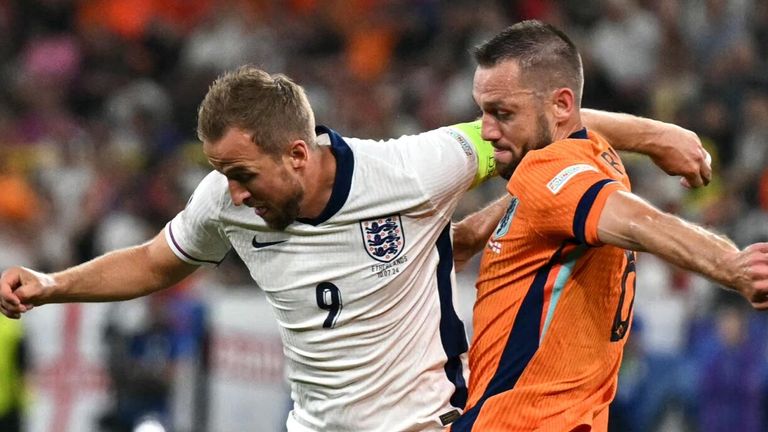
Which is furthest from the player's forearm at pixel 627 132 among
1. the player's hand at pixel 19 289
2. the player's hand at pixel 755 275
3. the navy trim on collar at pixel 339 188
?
the player's hand at pixel 19 289

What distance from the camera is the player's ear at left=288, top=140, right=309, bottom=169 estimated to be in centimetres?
429

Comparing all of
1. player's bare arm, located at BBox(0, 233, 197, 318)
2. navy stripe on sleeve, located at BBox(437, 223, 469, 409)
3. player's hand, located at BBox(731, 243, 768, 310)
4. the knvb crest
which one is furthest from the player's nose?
player's hand, located at BBox(731, 243, 768, 310)

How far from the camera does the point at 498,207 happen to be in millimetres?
4719

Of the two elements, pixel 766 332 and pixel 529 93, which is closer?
pixel 529 93

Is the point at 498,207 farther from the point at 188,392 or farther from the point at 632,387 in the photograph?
the point at 188,392

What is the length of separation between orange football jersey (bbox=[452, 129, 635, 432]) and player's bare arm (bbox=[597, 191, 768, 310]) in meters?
0.25

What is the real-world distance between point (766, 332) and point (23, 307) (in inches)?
221

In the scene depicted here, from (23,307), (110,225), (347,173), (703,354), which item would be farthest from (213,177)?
(110,225)

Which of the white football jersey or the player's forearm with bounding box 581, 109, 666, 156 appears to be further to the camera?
the player's forearm with bounding box 581, 109, 666, 156

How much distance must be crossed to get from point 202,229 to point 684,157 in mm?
1571

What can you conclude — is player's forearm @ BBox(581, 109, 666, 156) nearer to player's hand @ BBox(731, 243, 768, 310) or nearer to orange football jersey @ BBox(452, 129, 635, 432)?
orange football jersey @ BBox(452, 129, 635, 432)

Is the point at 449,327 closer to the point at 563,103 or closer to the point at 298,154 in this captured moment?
the point at 298,154

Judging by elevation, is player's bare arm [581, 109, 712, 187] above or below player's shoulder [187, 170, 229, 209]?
below

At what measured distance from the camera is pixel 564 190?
3689mm
